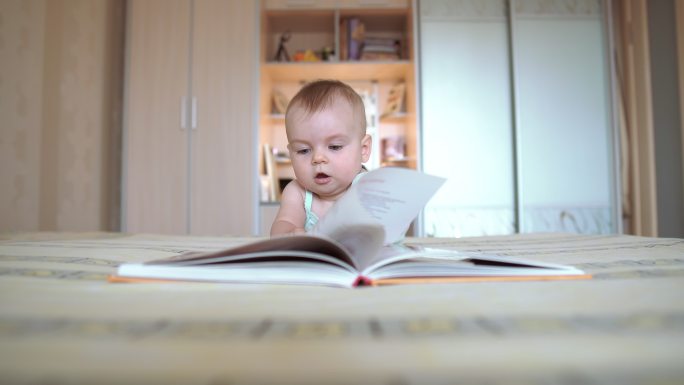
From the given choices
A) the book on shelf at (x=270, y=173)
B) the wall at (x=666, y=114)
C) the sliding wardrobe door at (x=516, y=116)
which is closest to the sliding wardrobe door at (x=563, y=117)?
the sliding wardrobe door at (x=516, y=116)

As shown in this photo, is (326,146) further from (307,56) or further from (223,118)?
(307,56)

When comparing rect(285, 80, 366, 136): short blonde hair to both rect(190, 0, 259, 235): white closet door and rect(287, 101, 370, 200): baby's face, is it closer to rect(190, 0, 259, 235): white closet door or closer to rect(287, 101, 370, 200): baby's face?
rect(287, 101, 370, 200): baby's face

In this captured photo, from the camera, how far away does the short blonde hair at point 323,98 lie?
111 centimetres

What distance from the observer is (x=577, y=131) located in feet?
9.94

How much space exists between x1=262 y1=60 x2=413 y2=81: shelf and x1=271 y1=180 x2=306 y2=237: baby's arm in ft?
6.73

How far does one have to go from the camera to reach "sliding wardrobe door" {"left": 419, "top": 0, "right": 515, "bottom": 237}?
3014mm

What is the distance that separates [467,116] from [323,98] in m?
2.13

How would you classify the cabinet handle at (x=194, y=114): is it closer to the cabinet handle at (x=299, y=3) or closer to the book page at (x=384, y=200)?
the cabinet handle at (x=299, y=3)

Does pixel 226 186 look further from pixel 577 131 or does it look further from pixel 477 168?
pixel 577 131

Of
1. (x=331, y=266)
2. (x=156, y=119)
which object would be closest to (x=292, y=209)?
(x=331, y=266)

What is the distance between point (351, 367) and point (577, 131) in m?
3.18

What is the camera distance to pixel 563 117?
3.04 metres

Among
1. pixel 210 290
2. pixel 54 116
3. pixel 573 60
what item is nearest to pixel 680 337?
pixel 210 290

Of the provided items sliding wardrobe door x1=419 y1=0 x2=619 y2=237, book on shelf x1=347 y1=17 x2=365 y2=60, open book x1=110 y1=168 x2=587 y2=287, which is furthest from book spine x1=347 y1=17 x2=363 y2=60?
open book x1=110 y1=168 x2=587 y2=287
